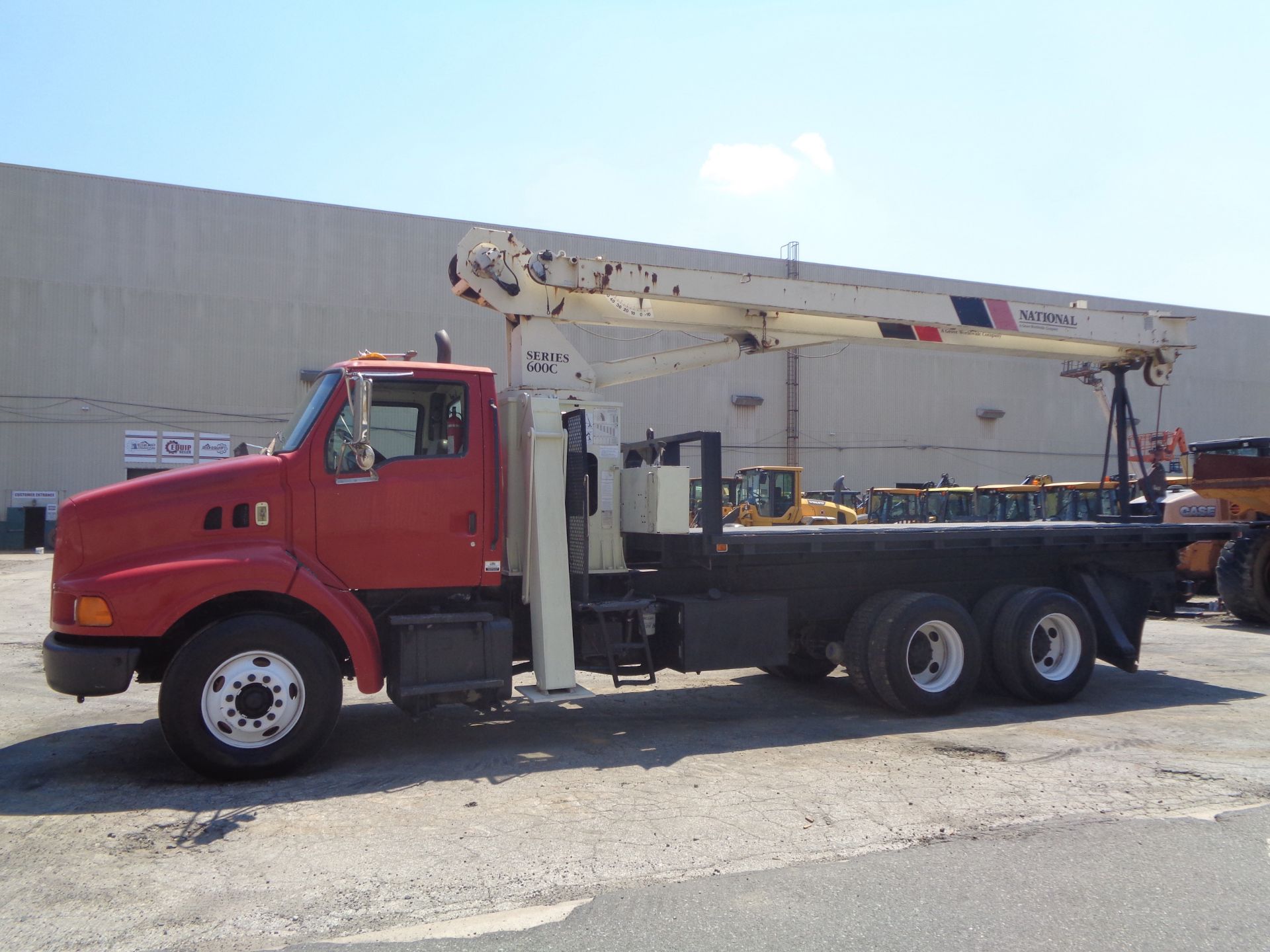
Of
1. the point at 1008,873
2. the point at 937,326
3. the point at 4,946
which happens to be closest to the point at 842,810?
the point at 1008,873

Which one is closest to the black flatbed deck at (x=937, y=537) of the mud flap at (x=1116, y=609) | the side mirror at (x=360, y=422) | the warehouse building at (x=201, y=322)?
the mud flap at (x=1116, y=609)

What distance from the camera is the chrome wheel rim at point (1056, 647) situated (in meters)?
9.08

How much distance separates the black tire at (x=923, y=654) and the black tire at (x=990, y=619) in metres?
0.25

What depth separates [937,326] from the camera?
984 cm

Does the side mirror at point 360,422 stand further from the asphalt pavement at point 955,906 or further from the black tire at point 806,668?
the black tire at point 806,668

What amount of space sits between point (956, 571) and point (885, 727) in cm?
200

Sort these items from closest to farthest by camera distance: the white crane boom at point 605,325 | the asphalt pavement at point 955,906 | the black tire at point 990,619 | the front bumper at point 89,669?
the asphalt pavement at point 955,906 < the front bumper at point 89,669 < the white crane boom at point 605,325 < the black tire at point 990,619

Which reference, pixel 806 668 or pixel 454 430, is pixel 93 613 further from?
pixel 806 668

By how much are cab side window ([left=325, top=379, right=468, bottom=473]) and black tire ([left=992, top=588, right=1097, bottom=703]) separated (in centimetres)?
524

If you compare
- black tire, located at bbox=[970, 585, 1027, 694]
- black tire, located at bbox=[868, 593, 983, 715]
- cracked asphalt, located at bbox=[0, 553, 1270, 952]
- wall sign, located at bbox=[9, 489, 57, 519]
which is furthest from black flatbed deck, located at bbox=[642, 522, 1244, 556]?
wall sign, located at bbox=[9, 489, 57, 519]

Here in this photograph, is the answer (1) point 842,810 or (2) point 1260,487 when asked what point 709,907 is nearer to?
(1) point 842,810

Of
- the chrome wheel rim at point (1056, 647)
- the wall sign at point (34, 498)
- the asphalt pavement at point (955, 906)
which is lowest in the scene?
the asphalt pavement at point (955, 906)

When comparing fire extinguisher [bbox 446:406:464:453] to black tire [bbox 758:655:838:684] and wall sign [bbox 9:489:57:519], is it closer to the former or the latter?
black tire [bbox 758:655:838:684]

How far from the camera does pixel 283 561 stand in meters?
6.34
